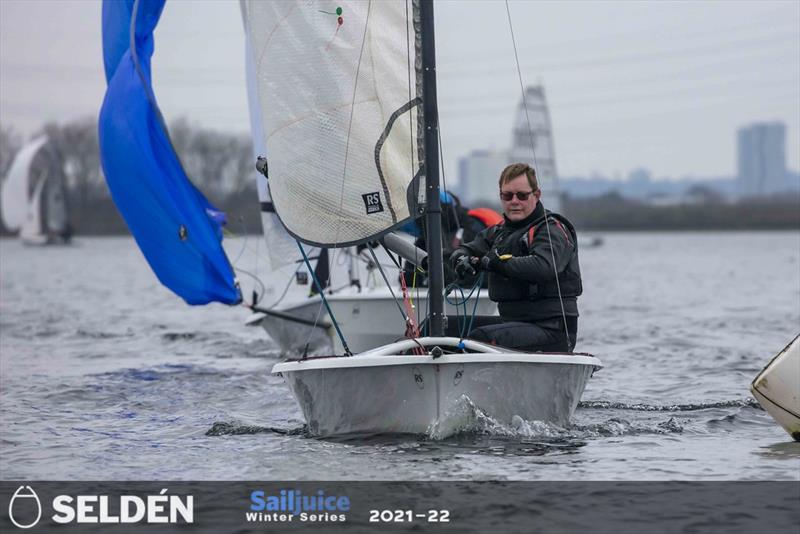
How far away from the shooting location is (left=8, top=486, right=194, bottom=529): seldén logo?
245 inches

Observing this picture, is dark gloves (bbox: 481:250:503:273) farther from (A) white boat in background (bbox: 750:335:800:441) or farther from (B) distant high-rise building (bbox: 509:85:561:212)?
(B) distant high-rise building (bbox: 509:85:561:212)

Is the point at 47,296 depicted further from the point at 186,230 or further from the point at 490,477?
the point at 490,477

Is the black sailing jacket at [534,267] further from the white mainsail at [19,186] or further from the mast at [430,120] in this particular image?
the white mainsail at [19,186]

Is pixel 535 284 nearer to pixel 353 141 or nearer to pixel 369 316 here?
pixel 353 141

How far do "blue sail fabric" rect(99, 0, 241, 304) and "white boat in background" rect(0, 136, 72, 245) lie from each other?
5910 cm

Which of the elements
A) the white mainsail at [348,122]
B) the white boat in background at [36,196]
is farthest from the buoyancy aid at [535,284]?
the white boat in background at [36,196]

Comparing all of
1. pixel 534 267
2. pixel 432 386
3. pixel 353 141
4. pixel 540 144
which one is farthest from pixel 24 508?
pixel 540 144

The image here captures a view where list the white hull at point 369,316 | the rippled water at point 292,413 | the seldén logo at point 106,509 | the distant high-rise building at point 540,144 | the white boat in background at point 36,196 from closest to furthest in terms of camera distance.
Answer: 1. the seldén logo at point 106,509
2. the rippled water at point 292,413
3. the white hull at point 369,316
4. the distant high-rise building at point 540,144
5. the white boat in background at point 36,196

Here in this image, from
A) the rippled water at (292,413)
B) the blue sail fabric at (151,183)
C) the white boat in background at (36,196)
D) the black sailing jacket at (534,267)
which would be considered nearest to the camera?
the rippled water at (292,413)

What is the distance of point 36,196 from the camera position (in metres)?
71.6

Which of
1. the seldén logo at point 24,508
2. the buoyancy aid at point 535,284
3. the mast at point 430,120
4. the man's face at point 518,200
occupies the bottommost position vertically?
the seldén logo at point 24,508

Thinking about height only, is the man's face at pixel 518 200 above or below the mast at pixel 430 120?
below

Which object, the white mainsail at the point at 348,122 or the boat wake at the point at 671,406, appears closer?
the white mainsail at the point at 348,122

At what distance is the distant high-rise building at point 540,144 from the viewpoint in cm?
4444
